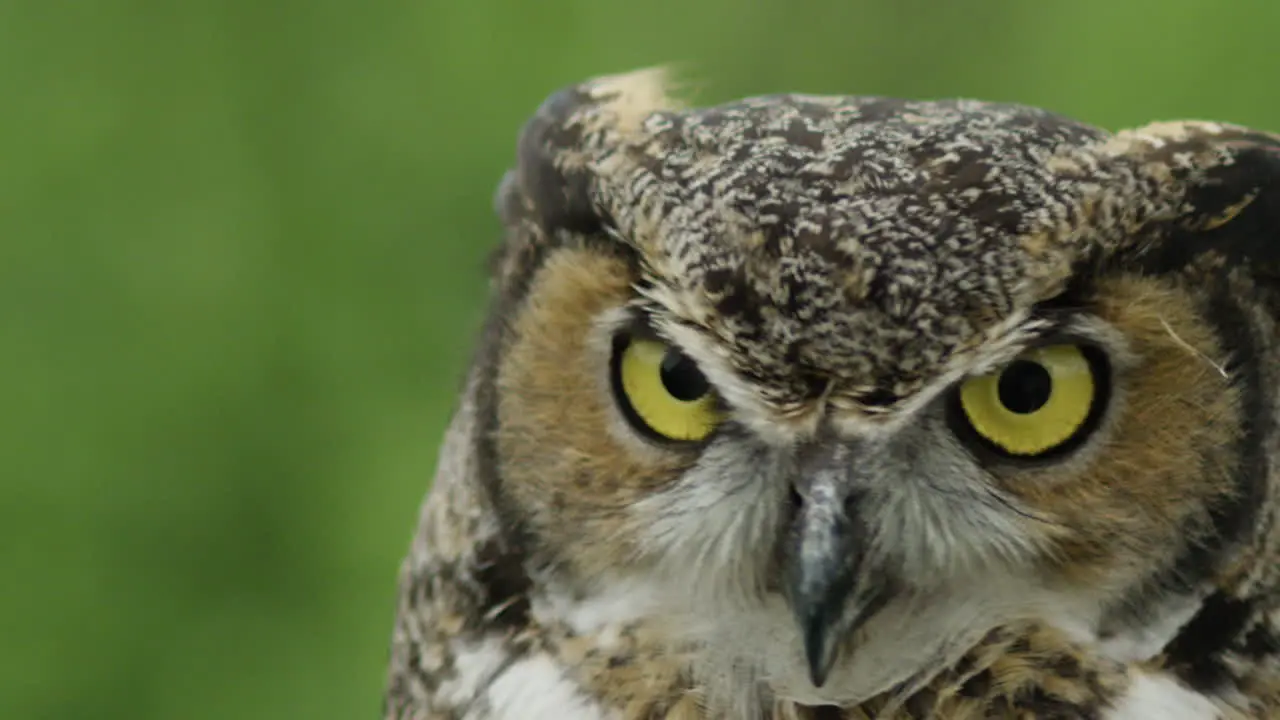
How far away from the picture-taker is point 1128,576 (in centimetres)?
110

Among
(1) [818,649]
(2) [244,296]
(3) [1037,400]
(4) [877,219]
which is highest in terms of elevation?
(2) [244,296]

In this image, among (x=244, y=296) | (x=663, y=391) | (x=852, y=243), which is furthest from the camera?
(x=244, y=296)

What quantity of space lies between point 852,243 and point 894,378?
0.09 m

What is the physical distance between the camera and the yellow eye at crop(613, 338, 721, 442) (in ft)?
3.53

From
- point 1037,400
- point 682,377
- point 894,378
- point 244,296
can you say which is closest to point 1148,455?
point 1037,400

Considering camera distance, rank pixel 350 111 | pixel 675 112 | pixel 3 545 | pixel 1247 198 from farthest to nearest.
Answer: pixel 350 111, pixel 3 545, pixel 675 112, pixel 1247 198

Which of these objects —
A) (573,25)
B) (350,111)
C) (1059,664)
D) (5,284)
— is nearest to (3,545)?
(5,284)

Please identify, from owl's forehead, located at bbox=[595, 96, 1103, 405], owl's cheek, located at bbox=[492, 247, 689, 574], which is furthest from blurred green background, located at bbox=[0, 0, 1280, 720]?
owl's forehead, located at bbox=[595, 96, 1103, 405]

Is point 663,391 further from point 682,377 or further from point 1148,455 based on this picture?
point 1148,455

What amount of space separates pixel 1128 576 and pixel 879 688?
21cm

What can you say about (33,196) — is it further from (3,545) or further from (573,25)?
(573,25)

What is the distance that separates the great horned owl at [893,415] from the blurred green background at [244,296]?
142 cm

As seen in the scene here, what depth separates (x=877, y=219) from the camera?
39.3 inches

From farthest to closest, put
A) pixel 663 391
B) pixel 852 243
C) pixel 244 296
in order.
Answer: pixel 244 296 < pixel 663 391 < pixel 852 243
